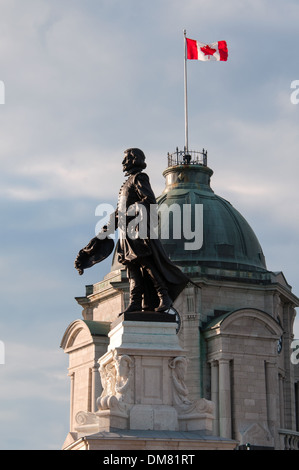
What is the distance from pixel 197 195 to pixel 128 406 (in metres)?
47.8

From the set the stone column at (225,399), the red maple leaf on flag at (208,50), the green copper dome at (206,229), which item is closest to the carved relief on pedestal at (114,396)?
the stone column at (225,399)

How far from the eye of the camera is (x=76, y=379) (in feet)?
212

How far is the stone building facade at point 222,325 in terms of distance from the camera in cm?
5953

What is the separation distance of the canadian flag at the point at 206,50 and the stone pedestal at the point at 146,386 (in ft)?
146

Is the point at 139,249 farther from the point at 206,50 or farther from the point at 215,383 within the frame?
the point at 206,50

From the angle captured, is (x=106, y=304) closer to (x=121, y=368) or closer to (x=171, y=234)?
(x=171, y=234)

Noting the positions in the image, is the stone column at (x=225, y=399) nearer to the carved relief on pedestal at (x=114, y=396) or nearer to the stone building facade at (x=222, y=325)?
the stone building facade at (x=222, y=325)

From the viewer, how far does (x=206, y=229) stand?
64.3m

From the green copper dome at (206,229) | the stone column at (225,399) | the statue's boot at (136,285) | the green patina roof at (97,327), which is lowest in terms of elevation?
the statue's boot at (136,285)

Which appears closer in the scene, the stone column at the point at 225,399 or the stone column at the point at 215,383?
the stone column at the point at 225,399

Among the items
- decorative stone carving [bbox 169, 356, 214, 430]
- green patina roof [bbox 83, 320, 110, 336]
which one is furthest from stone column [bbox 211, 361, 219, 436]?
decorative stone carving [bbox 169, 356, 214, 430]

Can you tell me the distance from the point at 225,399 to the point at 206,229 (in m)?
10.9

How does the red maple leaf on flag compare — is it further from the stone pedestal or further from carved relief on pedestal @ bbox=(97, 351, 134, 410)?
carved relief on pedestal @ bbox=(97, 351, 134, 410)
